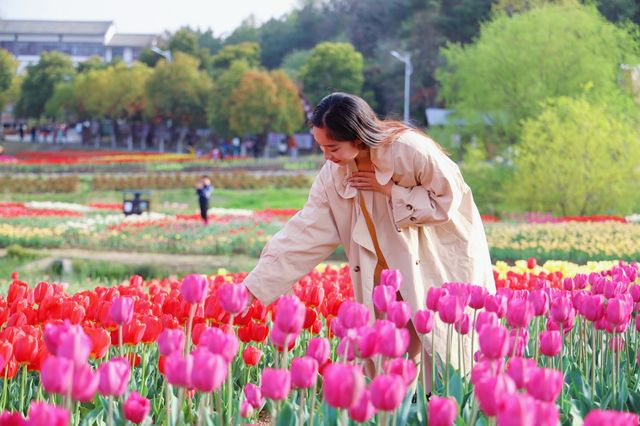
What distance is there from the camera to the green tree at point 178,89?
4819 cm

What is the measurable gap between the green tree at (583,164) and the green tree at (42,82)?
46.0 metres

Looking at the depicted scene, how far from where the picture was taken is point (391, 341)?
203cm

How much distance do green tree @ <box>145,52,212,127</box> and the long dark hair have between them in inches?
1795

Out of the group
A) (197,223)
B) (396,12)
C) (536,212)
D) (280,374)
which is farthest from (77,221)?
(396,12)

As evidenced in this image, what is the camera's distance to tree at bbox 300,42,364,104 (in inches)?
1946

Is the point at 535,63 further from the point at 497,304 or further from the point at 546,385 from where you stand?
the point at 546,385

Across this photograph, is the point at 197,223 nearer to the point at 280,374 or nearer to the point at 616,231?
the point at 616,231

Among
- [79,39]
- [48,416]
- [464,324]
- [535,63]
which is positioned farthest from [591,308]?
[79,39]

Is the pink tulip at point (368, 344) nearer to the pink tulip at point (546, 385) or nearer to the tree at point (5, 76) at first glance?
the pink tulip at point (546, 385)

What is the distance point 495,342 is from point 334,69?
48.1 m

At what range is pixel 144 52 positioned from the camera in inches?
2638

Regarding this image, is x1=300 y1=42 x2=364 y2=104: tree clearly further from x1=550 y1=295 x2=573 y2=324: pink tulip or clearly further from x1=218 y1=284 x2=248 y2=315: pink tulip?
x1=218 y1=284 x2=248 y2=315: pink tulip

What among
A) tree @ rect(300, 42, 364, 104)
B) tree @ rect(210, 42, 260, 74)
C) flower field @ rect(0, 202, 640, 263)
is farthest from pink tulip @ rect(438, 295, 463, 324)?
tree @ rect(210, 42, 260, 74)

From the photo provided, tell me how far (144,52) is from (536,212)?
5134 centimetres
